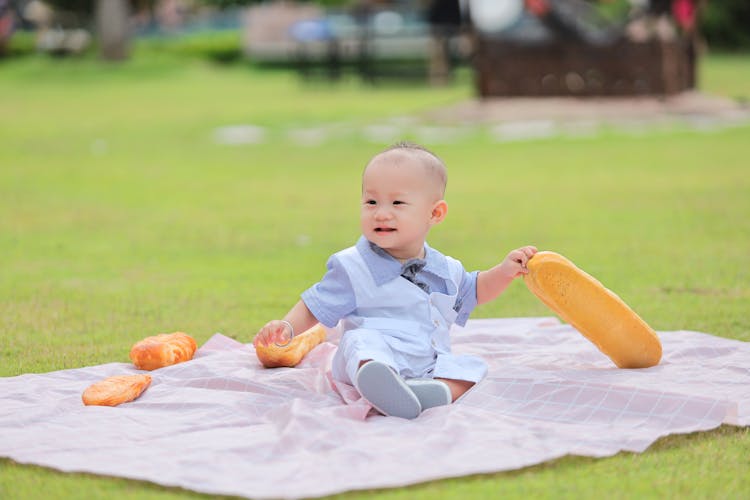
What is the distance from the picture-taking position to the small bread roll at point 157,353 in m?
4.04

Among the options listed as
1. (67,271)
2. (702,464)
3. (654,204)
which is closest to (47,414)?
(702,464)

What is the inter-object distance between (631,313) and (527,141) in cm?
935

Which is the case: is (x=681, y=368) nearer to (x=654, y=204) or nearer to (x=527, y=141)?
(x=654, y=204)

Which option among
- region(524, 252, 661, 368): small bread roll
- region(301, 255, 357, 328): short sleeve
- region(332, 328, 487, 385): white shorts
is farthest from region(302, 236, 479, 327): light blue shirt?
region(524, 252, 661, 368): small bread roll

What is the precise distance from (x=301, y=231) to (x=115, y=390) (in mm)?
3735

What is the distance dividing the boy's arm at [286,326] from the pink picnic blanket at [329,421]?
0.59ft

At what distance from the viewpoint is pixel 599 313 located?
3895 mm

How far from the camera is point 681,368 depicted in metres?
3.92

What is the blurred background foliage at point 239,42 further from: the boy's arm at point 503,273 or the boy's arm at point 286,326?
the boy's arm at point 286,326

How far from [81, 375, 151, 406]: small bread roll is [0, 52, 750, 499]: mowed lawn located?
528 millimetres

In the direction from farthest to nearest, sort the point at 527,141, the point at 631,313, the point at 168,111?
1. the point at 168,111
2. the point at 527,141
3. the point at 631,313

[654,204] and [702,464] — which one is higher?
[702,464]

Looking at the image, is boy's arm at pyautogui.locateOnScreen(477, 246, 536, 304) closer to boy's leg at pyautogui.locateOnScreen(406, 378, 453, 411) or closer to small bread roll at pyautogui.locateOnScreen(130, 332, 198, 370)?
boy's leg at pyautogui.locateOnScreen(406, 378, 453, 411)

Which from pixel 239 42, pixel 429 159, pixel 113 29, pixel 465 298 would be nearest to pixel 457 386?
pixel 465 298
